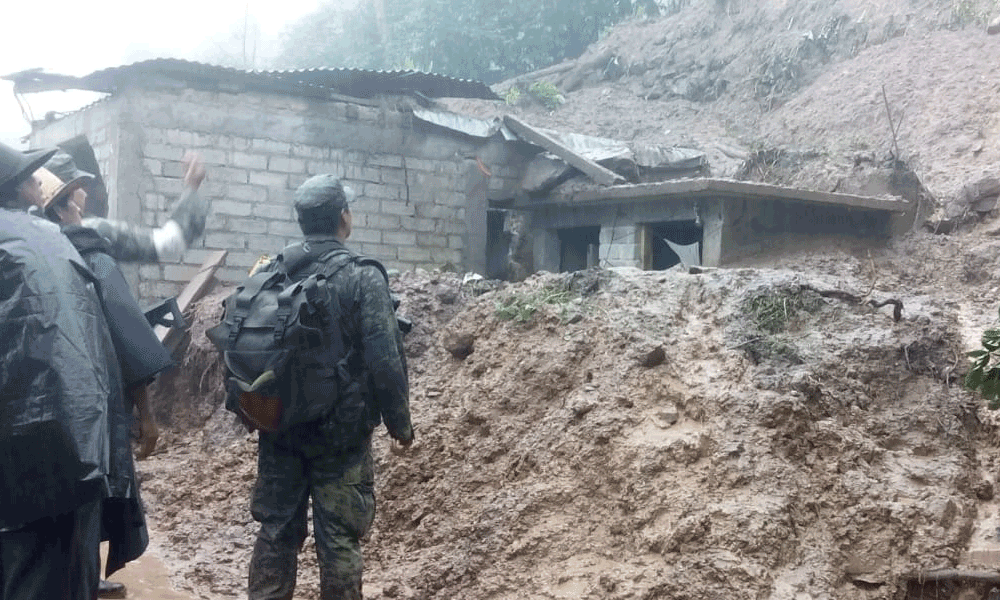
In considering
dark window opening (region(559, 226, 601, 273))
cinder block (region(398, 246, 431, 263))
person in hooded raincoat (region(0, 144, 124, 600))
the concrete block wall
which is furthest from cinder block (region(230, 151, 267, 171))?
person in hooded raincoat (region(0, 144, 124, 600))

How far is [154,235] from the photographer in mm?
3809

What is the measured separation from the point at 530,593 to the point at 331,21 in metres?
23.2

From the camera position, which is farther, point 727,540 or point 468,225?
point 468,225

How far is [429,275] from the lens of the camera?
289 inches

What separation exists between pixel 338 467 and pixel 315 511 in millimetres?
189

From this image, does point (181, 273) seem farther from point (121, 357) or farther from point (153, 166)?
point (121, 357)

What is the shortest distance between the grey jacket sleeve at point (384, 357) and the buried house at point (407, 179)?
490 cm

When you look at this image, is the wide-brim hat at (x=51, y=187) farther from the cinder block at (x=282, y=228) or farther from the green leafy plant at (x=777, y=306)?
the cinder block at (x=282, y=228)

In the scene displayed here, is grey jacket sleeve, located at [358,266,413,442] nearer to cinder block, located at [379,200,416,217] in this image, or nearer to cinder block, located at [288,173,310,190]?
cinder block, located at [288,173,310,190]

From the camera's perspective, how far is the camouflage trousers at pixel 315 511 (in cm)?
354

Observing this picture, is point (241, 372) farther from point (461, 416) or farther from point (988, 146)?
point (988, 146)

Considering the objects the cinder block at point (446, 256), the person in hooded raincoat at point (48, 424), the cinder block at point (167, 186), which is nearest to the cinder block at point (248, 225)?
the cinder block at point (167, 186)

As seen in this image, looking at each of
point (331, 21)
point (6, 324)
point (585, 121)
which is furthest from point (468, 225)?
point (331, 21)

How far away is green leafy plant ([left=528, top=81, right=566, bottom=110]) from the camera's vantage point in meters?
16.2
